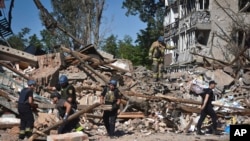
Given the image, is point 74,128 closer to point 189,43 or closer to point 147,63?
point 189,43

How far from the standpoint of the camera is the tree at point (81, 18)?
105 feet

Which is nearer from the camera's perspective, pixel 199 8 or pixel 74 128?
pixel 74 128

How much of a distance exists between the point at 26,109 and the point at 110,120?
2086 mm

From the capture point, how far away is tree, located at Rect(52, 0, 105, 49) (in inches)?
1255

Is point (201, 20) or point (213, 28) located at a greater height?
point (201, 20)

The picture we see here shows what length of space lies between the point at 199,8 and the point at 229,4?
7.83ft

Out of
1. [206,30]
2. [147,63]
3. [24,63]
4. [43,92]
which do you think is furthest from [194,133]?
[147,63]

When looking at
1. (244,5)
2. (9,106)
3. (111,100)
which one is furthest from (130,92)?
(244,5)

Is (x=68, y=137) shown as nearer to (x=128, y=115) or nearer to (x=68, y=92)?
(x=68, y=92)

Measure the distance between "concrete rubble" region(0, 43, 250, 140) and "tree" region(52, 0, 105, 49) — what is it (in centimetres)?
1180

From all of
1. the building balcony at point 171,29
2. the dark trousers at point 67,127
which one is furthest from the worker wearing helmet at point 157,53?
the building balcony at point 171,29

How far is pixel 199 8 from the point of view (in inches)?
1217

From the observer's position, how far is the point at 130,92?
14641 mm

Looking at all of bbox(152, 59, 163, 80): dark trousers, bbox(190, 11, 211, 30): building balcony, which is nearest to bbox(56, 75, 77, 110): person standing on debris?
bbox(152, 59, 163, 80): dark trousers
